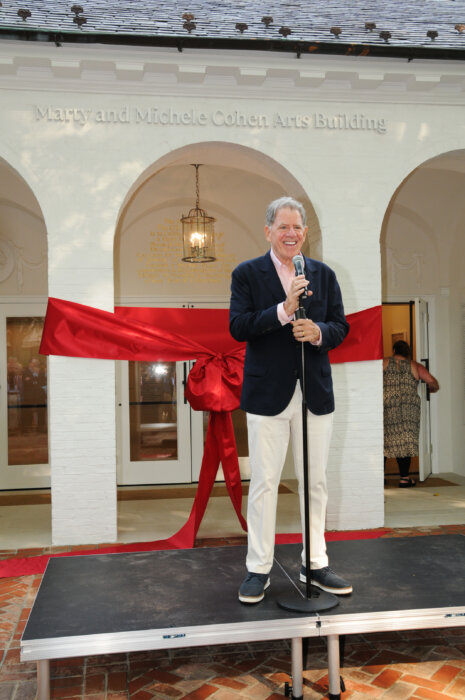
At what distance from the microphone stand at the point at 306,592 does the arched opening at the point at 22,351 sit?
18.0ft

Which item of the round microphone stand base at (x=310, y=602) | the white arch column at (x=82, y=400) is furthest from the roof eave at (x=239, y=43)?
the round microphone stand base at (x=310, y=602)

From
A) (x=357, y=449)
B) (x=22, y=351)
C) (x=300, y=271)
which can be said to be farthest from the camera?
(x=22, y=351)

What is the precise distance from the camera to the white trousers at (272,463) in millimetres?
3137

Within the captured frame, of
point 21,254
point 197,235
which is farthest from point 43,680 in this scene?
point 21,254

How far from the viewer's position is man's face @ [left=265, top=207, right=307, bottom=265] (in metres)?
3.10

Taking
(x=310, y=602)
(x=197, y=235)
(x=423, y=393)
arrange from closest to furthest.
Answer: (x=310, y=602)
(x=197, y=235)
(x=423, y=393)

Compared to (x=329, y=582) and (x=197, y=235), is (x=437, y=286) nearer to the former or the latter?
(x=197, y=235)

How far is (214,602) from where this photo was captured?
3158 mm

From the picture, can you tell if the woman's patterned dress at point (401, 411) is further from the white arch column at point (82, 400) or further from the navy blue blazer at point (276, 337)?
the navy blue blazer at point (276, 337)

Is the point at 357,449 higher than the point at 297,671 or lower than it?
higher

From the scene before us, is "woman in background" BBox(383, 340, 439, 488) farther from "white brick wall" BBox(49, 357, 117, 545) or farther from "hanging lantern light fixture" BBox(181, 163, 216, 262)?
"white brick wall" BBox(49, 357, 117, 545)

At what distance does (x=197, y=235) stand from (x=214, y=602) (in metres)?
5.34

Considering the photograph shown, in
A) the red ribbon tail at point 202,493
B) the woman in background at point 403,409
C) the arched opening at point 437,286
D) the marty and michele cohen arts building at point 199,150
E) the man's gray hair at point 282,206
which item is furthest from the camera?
the arched opening at point 437,286

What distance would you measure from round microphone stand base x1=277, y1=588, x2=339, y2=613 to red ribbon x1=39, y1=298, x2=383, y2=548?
206 cm
